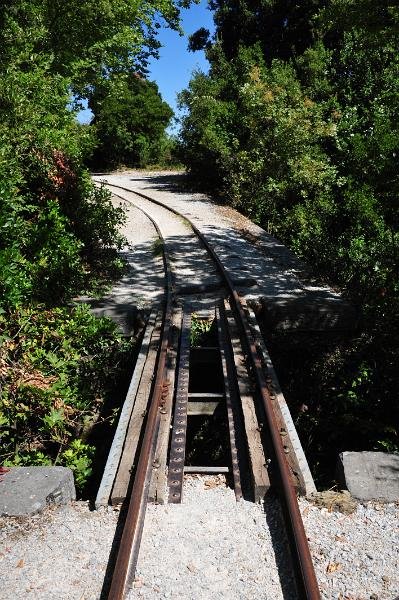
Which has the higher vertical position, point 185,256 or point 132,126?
point 132,126

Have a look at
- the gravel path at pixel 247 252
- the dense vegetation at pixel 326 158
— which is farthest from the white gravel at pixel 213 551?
the gravel path at pixel 247 252

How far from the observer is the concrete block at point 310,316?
23.2ft

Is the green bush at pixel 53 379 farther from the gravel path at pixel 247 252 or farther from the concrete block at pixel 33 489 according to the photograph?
the gravel path at pixel 247 252

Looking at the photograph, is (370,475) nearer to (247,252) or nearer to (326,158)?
(247,252)

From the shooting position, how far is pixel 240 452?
3920 millimetres

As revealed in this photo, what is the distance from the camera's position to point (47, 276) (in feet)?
21.4

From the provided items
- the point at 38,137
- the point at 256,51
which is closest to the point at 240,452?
the point at 38,137

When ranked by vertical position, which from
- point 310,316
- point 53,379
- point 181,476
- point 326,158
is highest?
point 326,158

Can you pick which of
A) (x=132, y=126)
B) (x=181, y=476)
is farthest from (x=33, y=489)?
(x=132, y=126)

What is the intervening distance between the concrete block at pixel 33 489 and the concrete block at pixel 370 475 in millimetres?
2021

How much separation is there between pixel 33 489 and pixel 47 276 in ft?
12.1

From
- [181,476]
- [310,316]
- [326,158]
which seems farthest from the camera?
[326,158]

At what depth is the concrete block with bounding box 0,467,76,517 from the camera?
3.22m

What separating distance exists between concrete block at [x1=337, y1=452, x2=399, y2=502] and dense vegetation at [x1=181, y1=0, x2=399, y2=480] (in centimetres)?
97
